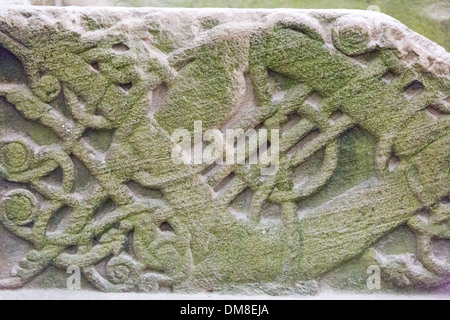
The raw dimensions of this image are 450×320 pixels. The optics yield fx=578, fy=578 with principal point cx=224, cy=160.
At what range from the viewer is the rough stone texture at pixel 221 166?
1.84m

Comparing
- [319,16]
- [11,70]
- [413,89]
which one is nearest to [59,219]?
[11,70]

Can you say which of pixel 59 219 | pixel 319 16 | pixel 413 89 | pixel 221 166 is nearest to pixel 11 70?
pixel 59 219

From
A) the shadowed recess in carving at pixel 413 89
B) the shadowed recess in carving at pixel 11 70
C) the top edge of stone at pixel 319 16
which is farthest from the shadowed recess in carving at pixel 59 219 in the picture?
the shadowed recess in carving at pixel 413 89

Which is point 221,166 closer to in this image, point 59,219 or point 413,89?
point 59,219

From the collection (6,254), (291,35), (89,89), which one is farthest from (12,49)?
(291,35)

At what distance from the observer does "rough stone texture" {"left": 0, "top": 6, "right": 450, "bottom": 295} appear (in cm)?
184

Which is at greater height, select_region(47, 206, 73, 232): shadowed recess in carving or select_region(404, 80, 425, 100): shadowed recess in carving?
select_region(404, 80, 425, 100): shadowed recess in carving

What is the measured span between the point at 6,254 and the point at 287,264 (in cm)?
93

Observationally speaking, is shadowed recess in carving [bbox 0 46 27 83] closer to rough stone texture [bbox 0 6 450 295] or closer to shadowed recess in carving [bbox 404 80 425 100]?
rough stone texture [bbox 0 6 450 295]

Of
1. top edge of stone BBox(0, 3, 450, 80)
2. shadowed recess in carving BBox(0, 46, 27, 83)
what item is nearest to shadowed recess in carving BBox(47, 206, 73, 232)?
shadowed recess in carving BBox(0, 46, 27, 83)

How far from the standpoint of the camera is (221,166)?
189 cm

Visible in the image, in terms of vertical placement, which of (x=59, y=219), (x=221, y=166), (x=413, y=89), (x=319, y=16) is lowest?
(x=59, y=219)

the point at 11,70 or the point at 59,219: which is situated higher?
the point at 11,70

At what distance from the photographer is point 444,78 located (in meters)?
1.87
